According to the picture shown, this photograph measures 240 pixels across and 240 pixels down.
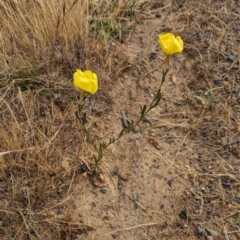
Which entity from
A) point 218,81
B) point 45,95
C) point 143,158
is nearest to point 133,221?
point 143,158

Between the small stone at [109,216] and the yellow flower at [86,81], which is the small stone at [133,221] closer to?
the small stone at [109,216]

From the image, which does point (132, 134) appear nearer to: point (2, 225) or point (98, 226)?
point (98, 226)

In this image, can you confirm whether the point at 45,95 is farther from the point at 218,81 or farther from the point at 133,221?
the point at 218,81

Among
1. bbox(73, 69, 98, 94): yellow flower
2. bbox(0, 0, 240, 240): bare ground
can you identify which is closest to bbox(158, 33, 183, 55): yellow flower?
bbox(73, 69, 98, 94): yellow flower

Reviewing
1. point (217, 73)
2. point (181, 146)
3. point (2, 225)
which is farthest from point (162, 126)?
point (2, 225)

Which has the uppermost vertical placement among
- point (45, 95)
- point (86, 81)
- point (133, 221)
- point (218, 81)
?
point (86, 81)

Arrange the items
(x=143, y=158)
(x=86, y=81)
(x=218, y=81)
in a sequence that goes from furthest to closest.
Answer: (x=218, y=81) → (x=143, y=158) → (x=86, y=81)

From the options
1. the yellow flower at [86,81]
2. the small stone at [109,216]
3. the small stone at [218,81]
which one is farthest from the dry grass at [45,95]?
the small stone at [218,81]

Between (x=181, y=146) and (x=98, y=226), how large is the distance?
0.61 metres

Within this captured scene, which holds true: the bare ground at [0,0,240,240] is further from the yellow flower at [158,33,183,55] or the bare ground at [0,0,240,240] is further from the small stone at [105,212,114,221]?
the yellow flower at [158,33,183,55]

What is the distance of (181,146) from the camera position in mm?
1969

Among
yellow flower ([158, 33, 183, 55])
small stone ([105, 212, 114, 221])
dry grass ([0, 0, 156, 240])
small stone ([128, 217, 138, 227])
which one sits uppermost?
yellow flower ([158, 33, 183, 55])

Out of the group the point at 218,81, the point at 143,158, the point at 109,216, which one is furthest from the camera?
the point at 218,81

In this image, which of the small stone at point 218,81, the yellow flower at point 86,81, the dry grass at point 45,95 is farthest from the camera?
the small stone at point 218,81
